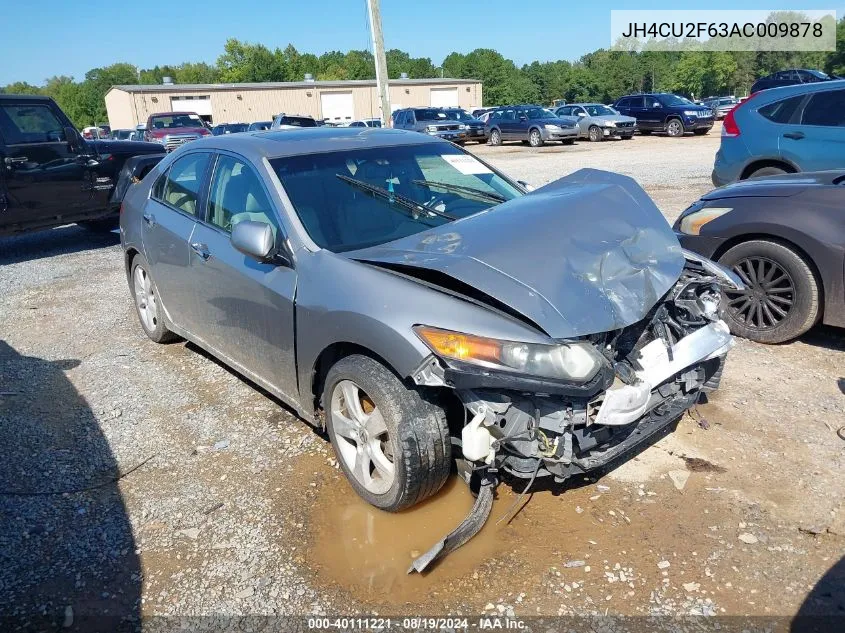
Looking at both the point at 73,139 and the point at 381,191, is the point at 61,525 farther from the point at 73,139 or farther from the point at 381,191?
the point at 73,139

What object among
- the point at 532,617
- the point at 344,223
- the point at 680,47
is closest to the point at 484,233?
the point at 344,223

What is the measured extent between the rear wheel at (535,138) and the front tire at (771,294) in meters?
21.9

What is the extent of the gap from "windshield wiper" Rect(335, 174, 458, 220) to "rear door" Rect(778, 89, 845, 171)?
604 cm

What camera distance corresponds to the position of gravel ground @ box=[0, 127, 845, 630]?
8.66 ft

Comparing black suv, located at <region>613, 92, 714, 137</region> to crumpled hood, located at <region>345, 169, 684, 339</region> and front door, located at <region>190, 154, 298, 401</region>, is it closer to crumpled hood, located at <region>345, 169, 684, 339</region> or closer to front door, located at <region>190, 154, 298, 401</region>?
crumpled hood, located at <region>345, 169, 684, 339</region>

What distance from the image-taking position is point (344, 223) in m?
3.54

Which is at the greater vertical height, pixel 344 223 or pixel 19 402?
pixel 344 223

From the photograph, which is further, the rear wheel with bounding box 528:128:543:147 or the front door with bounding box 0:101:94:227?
the rear wheel with bounding box 528:128:543:147

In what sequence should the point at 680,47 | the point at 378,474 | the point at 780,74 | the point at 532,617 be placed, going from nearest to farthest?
the point at 532,617
the point at 378,474
the point at 780,74
the point at 680,47

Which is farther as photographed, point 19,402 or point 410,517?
point 19,402

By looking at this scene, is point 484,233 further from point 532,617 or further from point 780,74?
point 780,74

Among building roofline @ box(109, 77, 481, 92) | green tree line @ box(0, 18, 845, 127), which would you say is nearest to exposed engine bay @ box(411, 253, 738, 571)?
building roofline @ box(109, 77, 481, 92)

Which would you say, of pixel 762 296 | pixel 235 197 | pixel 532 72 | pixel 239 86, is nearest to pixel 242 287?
pixel 235 197

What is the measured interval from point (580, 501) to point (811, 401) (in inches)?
72.5
